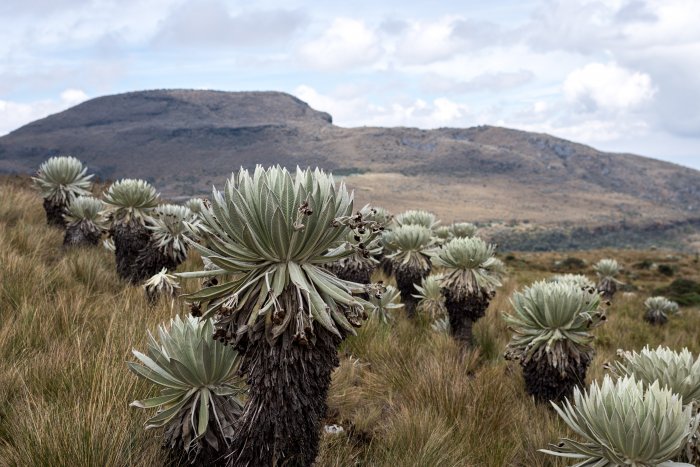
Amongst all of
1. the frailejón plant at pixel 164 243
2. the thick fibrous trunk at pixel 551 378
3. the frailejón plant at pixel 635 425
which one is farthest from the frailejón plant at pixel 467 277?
the frailejón plant at pixel 164 243

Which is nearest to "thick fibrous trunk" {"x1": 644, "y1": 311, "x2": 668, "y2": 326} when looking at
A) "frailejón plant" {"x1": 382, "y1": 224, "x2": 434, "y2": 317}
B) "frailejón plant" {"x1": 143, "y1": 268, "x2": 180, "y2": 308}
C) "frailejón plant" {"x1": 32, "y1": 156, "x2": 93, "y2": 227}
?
"frailejón plant" {"x1": 382, "y1": 224, "x2": 434, "y2": 317}

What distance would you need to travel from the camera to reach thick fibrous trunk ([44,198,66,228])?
902 cm

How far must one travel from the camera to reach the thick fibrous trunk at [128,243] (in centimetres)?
635

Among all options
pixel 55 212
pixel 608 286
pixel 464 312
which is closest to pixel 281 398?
pixel 464 312

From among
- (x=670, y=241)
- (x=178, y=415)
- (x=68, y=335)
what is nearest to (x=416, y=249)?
(x=68, y=335)

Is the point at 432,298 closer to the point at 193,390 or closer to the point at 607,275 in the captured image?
the point at 193,390

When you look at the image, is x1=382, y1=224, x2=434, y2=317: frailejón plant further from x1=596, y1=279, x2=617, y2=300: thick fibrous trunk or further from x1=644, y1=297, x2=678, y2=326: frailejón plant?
x1=596, y1=279, x2=617, y2=300: thick fibrous trunk

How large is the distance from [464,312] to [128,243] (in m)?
4.27

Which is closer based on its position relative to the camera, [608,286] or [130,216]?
[130,216]

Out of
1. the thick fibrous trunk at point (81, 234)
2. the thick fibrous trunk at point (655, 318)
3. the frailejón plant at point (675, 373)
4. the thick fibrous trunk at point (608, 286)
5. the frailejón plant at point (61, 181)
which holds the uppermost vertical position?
the frailejón plant at point (61, 181)

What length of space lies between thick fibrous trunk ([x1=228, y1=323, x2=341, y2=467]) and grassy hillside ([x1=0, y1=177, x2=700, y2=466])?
605mm

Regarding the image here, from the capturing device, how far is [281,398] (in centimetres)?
227

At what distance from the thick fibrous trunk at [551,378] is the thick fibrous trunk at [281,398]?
3008 mm

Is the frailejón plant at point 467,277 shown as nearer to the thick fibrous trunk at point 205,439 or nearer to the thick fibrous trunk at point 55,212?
the thick fibrous trunk at point 205,439
